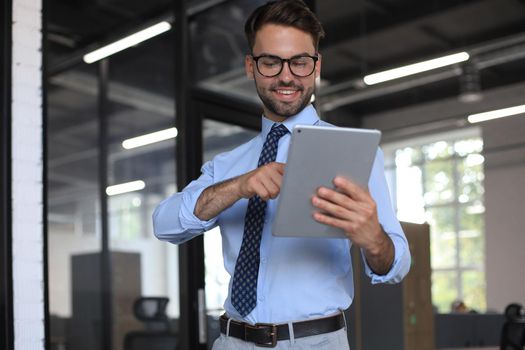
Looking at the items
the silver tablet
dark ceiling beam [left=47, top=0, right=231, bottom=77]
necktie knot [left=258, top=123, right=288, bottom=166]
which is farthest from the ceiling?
the silver tablet

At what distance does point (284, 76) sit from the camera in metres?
1.45

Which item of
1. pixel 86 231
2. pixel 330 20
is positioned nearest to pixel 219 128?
pixel 86 231

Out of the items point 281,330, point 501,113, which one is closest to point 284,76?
point 281,330

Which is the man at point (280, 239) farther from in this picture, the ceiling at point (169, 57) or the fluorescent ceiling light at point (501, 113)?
the fluorescent ceiling light at point (501, 113)

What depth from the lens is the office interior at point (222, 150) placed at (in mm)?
4199

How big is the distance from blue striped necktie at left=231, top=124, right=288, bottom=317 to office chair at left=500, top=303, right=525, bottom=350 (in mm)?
6007

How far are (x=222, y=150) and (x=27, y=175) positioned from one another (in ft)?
4.55

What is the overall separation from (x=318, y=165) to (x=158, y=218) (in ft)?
1.63

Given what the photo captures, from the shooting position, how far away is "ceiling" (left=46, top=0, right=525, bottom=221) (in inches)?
300

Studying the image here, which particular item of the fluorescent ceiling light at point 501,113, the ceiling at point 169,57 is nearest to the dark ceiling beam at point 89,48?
the ceiling at point 169,57

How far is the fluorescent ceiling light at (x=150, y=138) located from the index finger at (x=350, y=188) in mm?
8347

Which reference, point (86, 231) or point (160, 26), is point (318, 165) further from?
point (86, 231)

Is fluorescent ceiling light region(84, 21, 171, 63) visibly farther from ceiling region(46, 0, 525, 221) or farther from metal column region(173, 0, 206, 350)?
metal column region(173, 0, 206, 350)
